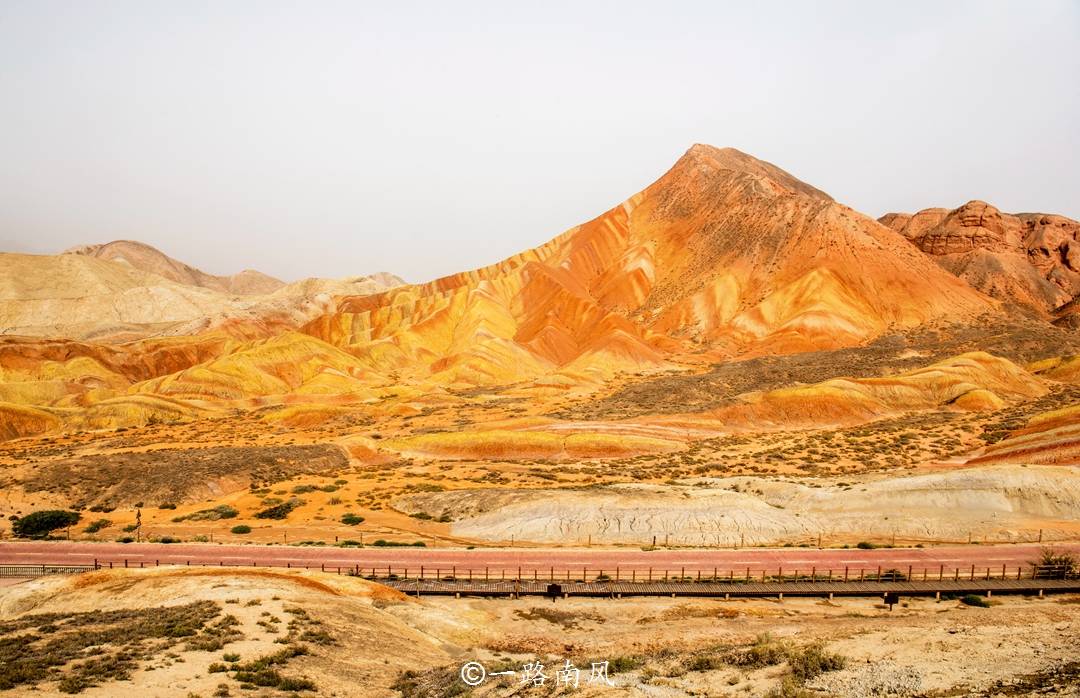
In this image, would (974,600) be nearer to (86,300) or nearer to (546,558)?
(546,558)

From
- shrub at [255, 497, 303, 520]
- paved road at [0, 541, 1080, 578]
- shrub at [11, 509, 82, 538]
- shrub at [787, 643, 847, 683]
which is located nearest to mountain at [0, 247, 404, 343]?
shrub at [11, 509, 82, 538]

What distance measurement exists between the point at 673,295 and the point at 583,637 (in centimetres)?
11366

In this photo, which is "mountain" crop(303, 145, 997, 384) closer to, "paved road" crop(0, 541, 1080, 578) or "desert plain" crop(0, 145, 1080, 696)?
"desert plain" crop(0, 145, 1080, 696)

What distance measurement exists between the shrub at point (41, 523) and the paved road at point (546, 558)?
3.74 m

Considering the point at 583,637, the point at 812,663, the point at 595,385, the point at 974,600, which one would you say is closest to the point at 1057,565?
the point at 974,600

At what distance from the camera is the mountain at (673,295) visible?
115750 mm

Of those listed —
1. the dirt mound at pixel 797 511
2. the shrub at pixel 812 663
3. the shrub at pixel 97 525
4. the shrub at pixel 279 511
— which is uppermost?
the shrub at pixel 812 663

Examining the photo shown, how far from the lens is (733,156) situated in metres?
170

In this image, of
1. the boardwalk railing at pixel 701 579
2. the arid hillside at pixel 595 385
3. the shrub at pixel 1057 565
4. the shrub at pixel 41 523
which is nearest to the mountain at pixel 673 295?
the arid hillside at pixel 595 385

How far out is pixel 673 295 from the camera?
135m

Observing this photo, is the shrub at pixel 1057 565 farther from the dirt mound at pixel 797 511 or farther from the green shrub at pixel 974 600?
the dirt mound at pixel 797 511

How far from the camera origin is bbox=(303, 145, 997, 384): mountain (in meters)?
116

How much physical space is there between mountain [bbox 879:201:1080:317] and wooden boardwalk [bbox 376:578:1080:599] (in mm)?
119846

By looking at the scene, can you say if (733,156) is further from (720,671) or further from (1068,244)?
(720,671)
